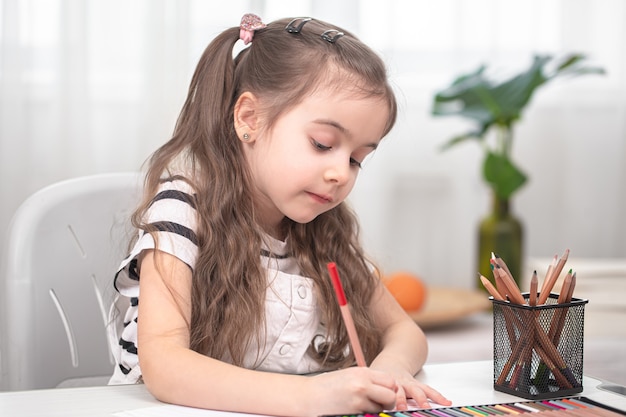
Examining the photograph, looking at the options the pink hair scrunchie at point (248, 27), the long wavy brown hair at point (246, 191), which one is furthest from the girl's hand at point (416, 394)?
the pink hair scrunchie at point (248, 27)

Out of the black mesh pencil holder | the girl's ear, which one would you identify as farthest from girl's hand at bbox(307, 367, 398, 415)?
the girl's ear

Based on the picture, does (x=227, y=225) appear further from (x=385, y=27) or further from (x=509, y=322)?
(x=385, y=27)

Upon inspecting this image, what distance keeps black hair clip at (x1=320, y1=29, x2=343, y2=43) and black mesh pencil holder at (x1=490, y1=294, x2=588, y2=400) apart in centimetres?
39

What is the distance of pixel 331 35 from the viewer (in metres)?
1.08

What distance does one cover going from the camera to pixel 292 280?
43.4 inches

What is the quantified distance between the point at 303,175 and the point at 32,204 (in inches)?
16.7

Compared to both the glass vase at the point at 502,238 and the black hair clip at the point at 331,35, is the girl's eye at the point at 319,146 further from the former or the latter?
the glass vase at the point at 502,238

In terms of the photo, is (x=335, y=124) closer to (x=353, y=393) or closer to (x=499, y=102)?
(x=353, y=393)

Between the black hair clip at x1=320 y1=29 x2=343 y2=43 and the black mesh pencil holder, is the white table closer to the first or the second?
the black mesh pencil holder

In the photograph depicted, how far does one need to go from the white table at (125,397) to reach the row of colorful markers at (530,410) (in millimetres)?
33

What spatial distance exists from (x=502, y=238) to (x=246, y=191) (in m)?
1.55

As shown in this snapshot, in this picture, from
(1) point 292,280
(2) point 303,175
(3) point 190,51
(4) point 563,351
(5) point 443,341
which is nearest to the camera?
(4) point 563,351

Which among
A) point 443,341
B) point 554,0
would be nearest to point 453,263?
point 443,341

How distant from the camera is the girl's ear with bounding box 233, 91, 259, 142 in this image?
1069mm
